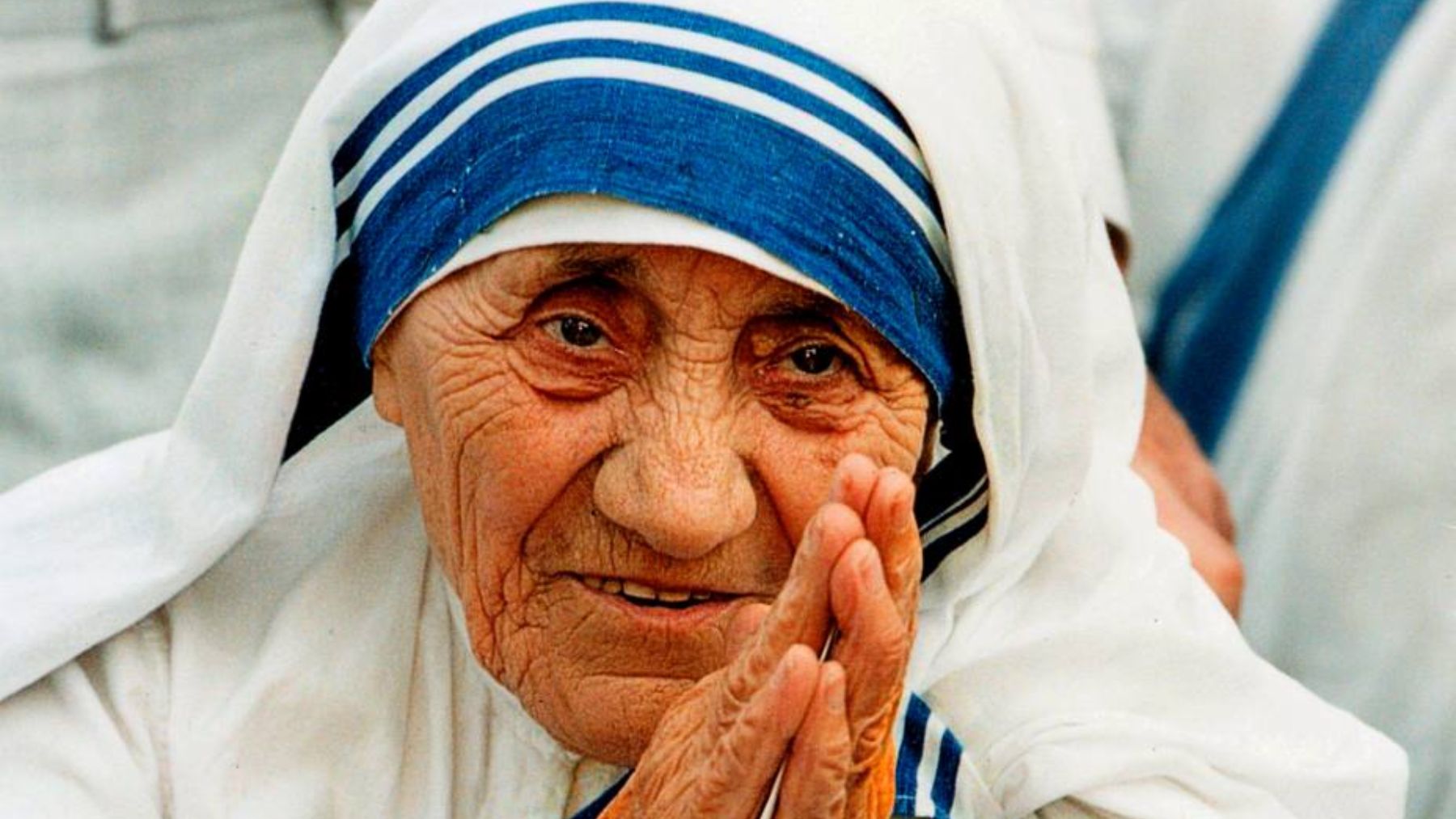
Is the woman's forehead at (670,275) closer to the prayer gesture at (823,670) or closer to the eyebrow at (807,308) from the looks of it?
the eyebrow at (807,308)

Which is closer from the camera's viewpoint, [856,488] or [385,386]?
[856,488]

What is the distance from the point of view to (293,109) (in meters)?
5.19

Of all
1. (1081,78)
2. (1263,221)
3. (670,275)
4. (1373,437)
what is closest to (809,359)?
(670,275)

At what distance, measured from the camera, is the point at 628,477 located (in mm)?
2707

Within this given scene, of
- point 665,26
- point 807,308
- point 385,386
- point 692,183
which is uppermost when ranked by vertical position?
point 665,26

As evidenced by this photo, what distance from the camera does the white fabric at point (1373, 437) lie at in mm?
4273

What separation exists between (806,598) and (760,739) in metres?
0.12

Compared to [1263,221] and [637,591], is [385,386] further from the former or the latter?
[1263,221]

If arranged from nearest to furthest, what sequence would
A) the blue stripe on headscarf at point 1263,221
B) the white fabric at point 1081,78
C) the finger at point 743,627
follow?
the finger at point 743,627 < the white fabric at point 1081,78 < the blue stripe on headscarf at point 1263,221

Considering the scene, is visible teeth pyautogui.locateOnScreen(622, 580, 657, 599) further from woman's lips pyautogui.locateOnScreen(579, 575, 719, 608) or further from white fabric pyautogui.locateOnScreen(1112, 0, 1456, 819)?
white fabric pyautogui.locateOnScreen(1112, 0, 1456, 819)

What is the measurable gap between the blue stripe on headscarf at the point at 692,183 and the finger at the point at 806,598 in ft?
1.21

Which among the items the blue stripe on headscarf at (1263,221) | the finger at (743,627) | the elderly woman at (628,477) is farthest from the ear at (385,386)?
the blue stripe on headscarf at (1263,221)

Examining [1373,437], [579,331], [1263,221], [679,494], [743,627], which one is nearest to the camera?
[743,627]

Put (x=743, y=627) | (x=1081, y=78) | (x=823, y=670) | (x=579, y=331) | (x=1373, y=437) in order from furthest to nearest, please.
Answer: (x=1081, y=78)
(x=1373, y=437)
(x=579, y=331)
(x=743, y=627)
(x=823, y=670)
